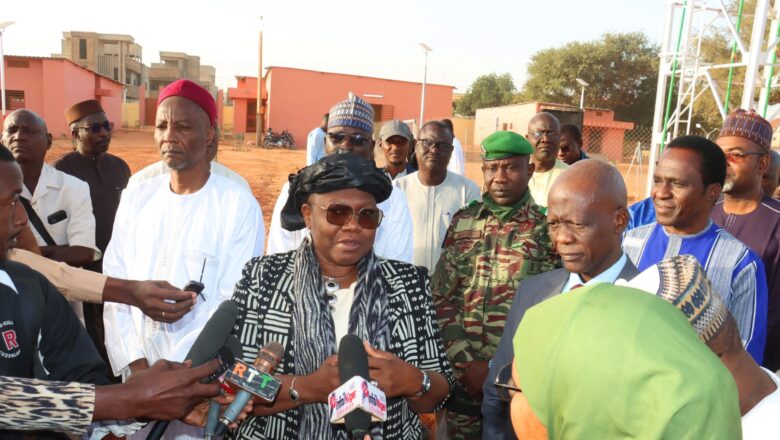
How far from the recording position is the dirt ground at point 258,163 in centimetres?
1792

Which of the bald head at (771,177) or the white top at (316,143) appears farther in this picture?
the white top at (316,143)

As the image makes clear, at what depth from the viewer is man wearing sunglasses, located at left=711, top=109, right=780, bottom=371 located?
11.1ft

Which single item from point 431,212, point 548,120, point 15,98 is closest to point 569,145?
point 548,120

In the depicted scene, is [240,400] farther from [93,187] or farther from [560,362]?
[93,187]

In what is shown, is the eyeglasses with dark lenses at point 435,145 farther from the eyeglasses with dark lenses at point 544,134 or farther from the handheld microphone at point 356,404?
the handheld microphone at point 356,404

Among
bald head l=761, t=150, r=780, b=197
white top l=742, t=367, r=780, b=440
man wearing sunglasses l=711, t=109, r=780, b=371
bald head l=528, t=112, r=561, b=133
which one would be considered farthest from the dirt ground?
white top l=742, t=367, r=780, b=440

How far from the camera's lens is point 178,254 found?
9.88ft

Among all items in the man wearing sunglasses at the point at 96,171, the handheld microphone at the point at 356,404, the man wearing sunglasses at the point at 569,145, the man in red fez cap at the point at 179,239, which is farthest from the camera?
the man wearing sunglasses at the point at 569,145

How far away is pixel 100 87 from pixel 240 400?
42.0 meters

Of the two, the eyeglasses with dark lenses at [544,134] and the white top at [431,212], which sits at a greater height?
the eyeglasses with dark lenses at [544,134]

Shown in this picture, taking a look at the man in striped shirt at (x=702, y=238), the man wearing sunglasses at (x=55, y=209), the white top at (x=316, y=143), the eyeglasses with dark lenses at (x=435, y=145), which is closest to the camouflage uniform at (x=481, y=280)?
the man in striped shirt at (x=702, y=238)

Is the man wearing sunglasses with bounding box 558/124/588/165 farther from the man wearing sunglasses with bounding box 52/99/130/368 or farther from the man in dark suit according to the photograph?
the man wearing sunglasses with bounding box 52/99/130/368

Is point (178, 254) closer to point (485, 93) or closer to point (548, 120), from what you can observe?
point (548, 120)

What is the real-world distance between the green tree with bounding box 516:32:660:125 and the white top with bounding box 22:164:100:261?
44.2 meters
